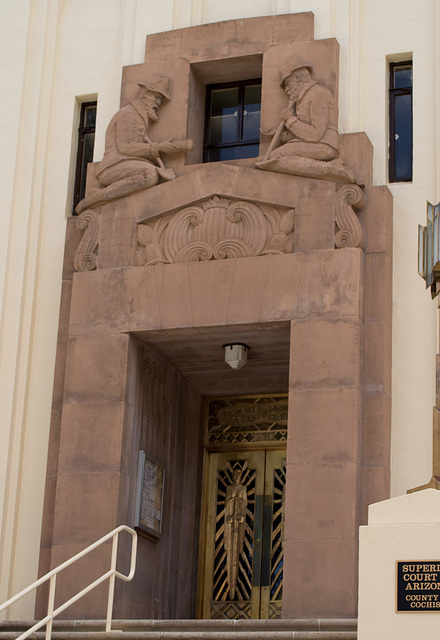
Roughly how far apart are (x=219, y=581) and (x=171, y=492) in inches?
49.3

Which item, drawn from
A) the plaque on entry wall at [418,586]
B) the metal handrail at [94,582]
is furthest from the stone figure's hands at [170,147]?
the plaque on entry wall at [418,586]

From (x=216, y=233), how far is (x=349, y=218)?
5.07 ft

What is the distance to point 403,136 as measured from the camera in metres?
14.7

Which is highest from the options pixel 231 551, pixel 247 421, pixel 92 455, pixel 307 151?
pixel 307 151

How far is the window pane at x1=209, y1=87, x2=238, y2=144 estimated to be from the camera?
1559 centimetres

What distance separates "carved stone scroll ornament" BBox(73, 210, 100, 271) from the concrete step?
424 cm

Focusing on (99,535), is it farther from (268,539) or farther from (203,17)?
(203,17)

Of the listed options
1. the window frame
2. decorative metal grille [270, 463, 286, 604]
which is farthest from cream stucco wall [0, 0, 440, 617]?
decorative metal grille [270, 463, 286, 604]

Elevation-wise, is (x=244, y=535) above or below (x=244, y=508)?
below

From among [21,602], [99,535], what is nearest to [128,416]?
[99,535]

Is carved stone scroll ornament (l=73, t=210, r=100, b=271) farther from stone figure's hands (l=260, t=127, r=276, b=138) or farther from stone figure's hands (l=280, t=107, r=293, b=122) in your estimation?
stone figure's hands (l=280, t=107, r=293, b=122)

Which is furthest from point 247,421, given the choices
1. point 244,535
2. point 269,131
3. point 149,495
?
point 269,131

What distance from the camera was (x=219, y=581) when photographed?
15.2 meters

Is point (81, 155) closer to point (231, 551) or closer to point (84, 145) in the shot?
point (84, 145)
